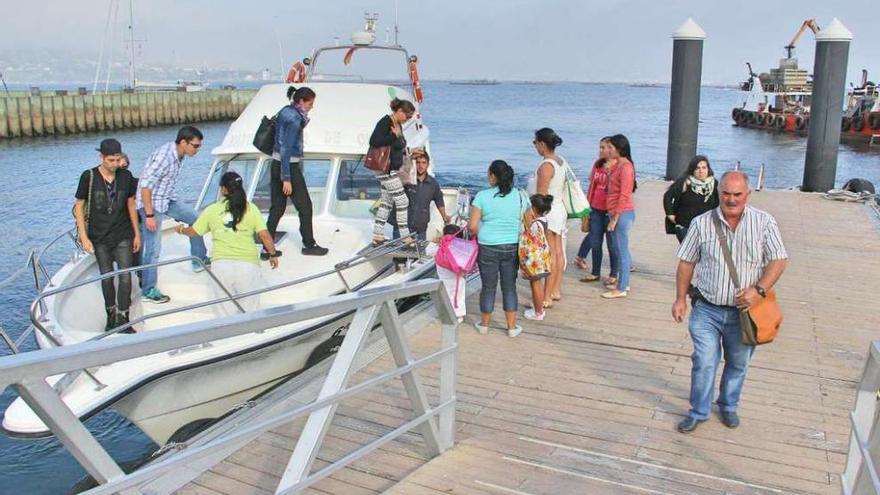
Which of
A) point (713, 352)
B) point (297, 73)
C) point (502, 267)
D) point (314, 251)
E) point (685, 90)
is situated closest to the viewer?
point (713, 352)

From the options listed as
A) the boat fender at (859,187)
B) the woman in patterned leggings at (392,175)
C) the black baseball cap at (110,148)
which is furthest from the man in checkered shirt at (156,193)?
the boat fender at (859,187)

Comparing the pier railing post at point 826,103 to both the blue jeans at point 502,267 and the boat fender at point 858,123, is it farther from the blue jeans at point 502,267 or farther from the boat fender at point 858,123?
the boat fender at point 858,123

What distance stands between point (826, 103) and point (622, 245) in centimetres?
853

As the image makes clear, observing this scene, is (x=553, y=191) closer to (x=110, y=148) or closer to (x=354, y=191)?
(x=354, y=191)

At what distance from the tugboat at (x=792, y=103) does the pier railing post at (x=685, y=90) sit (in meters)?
31.8

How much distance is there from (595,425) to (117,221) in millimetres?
4143

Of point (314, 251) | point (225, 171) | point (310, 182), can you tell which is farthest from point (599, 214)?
point (225, 171)

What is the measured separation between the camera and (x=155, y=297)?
6.28 metres

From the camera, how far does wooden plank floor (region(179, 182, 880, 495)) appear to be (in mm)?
3891

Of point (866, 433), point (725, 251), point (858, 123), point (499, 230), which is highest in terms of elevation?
point (725, 251)

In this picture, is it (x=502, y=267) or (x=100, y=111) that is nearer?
(x=502, y=267)

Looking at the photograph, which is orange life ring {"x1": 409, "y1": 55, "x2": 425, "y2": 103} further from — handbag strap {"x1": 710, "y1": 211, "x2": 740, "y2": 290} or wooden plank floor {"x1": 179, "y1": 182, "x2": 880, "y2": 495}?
handbag strap {"x1": 710, "y1": 211, "x2": 740, "y2": 290}

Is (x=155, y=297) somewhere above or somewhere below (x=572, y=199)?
below

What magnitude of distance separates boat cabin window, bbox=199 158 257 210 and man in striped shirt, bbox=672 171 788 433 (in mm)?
5216
